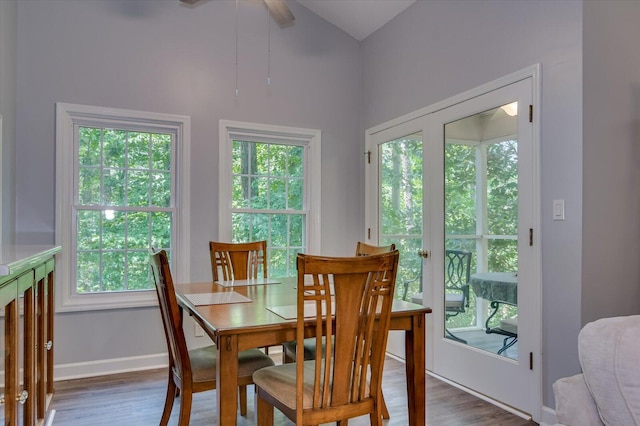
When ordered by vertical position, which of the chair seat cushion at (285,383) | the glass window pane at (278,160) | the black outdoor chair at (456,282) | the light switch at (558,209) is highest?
the glass window pane at (278,160)

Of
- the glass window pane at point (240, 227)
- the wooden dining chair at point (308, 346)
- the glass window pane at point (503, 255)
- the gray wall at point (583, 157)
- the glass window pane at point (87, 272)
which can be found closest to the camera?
the gray wall at point (583, 157)

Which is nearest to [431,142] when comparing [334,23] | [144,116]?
[334,23]

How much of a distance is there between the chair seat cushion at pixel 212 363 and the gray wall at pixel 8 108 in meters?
1.68

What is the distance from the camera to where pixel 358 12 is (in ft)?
13.1

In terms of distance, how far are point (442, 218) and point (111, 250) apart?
8.79ft

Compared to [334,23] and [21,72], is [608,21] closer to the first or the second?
[334,23]

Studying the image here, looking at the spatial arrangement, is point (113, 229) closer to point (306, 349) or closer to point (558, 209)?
point (306, 349)

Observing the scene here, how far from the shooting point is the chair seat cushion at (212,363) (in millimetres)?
2078

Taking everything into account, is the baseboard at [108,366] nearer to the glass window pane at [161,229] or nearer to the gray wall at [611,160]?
the glass window pane at [161,229]

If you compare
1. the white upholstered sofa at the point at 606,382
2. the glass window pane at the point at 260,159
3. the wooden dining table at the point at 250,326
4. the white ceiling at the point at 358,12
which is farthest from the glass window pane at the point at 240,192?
the white upholstered sofa at the point at 606,382

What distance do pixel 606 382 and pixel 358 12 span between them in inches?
145

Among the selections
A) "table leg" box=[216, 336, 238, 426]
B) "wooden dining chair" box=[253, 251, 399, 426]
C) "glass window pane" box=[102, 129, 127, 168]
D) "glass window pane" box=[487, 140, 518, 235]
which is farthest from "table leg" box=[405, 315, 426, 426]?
"glass window pane" box=[102, 129, 127, 168]

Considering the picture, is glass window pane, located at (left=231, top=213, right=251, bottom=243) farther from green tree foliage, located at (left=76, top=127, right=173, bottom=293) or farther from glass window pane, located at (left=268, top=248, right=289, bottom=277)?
green tree foliage, located at (left=76, top=127, right=173, bottom=293)

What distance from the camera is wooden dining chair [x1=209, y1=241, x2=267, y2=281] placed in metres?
3.11
